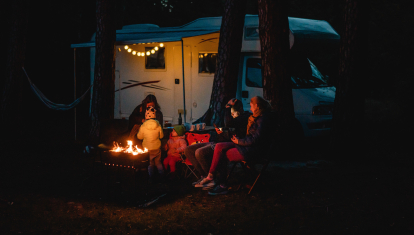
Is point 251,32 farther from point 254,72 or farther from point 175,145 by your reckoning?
point 175,145

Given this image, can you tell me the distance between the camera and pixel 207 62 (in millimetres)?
10742

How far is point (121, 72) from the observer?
12.0 meters

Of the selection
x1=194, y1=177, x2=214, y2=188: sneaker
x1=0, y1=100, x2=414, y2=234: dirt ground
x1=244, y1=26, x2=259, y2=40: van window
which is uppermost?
x1=244, y1=26, x2=259, y2=40: van window

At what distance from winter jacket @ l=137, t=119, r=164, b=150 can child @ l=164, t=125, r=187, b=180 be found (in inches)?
10.5

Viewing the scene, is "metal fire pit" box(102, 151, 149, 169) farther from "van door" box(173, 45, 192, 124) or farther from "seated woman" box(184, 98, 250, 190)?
"van door" box(173, 45, 192, 124)

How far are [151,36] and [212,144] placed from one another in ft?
19.1

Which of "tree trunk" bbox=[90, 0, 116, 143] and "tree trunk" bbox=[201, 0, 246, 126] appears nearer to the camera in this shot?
"tree trunk" bbox=[201, 0, 246, 126]

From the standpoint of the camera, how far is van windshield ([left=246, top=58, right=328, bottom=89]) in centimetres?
988

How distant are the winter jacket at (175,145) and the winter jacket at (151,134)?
257mm

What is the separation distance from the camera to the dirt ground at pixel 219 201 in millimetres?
4754

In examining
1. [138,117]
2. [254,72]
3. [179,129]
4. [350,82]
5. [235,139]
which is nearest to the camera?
[235,139]

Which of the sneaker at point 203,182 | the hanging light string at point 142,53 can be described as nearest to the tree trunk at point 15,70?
the hanging light string at point 142,53

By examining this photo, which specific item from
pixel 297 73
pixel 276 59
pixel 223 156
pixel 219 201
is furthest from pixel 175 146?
pixel 297 73

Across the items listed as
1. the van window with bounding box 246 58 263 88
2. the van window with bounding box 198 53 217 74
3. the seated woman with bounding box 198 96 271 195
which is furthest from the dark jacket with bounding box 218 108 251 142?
the van window with bounding box 198 53 217 74
